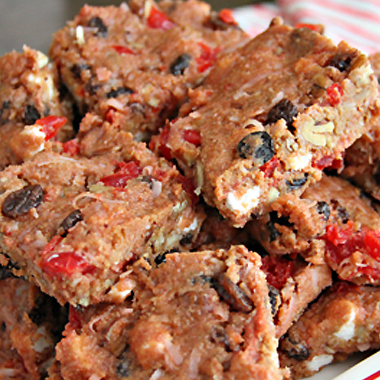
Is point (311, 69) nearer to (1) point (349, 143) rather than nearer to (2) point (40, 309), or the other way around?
(1) point (349, 143)

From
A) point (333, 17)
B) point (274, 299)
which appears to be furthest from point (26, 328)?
point (333, 17)

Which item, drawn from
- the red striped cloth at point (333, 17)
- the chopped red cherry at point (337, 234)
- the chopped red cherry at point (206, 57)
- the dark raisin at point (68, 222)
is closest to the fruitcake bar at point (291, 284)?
the chopped red cherry at point (337, 234)

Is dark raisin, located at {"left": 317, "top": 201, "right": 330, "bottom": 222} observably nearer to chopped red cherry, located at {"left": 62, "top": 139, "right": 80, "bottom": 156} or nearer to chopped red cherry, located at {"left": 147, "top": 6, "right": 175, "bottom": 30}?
chopped red cherry, located at {"left": 62, "top": 139, "right": 80, "bottom": 156}

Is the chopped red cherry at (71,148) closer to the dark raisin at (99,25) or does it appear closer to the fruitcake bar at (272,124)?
the fruitcake bar at (272,124)

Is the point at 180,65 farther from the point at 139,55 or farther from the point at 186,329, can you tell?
the point at 186,329

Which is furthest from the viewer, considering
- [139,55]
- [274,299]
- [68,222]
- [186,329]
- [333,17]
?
[333,17]

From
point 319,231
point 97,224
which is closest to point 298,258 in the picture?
point 319,231
